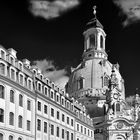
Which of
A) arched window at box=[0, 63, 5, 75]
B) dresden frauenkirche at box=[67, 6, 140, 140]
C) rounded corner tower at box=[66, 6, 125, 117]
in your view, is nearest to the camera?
arched window at box=[0, 63, 5, 75]

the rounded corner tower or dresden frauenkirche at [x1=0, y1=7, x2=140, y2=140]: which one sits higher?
the rounded corner tower

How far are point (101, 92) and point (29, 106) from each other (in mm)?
93672

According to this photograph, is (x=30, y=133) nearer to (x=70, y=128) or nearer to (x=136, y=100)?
(x=70, y=128)

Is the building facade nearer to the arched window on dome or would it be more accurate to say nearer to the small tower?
the arched window on dome

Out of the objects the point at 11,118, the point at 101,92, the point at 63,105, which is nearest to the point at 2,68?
the point at 11,118

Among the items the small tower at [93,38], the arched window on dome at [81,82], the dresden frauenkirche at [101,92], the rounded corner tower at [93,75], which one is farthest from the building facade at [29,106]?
the small tower at [93,38]

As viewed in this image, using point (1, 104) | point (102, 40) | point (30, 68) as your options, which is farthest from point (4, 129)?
point (102, 40)

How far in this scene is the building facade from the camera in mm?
53237

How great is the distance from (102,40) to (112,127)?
5869 cm

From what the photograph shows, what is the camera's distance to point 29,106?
201 ft

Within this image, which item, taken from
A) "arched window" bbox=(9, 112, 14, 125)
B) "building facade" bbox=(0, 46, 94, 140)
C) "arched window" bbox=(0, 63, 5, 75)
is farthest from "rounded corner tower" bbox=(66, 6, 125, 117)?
"arched window" bbox=(0, 63, 5, 75)

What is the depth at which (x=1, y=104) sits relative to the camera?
169 ft

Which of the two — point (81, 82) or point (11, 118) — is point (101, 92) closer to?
point (81, 82)

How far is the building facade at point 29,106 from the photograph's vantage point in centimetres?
5324
